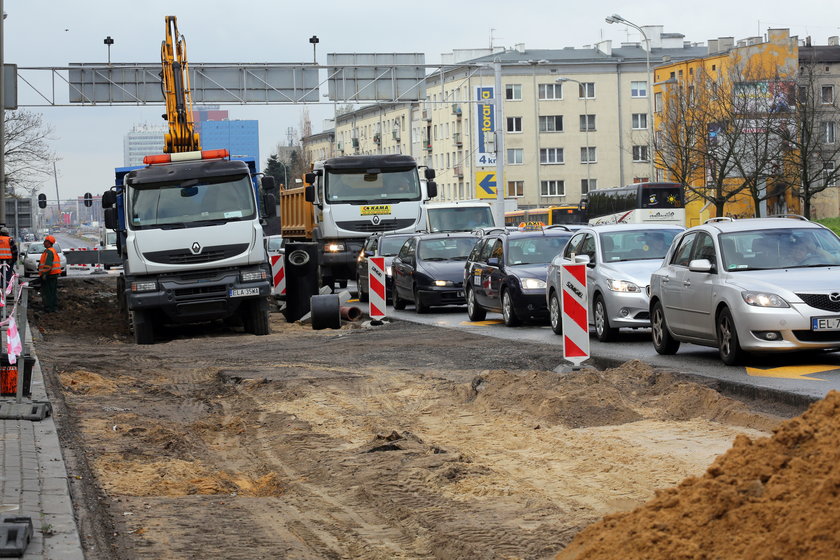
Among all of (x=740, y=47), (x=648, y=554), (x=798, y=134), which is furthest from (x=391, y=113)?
(x=648, y=554)

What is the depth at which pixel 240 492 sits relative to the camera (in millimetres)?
8516

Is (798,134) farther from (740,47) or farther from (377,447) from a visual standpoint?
(377,447)

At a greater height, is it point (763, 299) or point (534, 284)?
point (763, 299)

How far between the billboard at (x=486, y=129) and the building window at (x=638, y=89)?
48356 millimetres

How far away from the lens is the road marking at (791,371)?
1273cm

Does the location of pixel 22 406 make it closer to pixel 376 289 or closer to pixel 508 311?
pixel 508 311

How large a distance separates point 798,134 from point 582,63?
49385mm

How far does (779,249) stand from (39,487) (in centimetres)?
921

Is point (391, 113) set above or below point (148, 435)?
above

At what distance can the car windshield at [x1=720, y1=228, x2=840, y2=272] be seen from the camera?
46.7 feet

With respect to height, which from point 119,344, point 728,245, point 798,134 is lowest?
point 119,344

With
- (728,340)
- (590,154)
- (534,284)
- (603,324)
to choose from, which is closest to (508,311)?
(534,284)

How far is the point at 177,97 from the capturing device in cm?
2788

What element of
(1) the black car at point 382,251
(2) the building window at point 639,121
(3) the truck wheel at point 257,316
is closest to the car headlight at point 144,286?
(3) the truck wheel at point 257,316
